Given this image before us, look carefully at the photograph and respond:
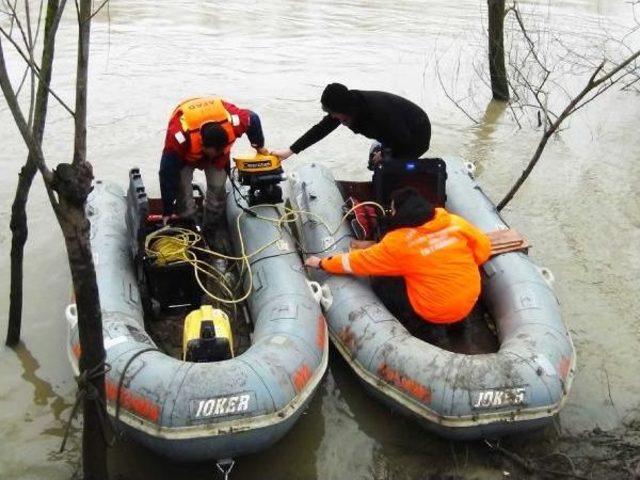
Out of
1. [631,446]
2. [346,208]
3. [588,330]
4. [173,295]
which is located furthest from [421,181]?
[631,446]

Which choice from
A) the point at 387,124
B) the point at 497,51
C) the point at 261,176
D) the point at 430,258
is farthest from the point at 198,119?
the point at 497,51

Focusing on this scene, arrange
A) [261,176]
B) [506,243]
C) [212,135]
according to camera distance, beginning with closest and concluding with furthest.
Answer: [212,135], [506,243], [261,176]

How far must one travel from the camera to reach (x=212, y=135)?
4.37 meters

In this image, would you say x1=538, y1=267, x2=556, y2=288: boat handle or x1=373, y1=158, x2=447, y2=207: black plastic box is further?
x1=373, y1=158, x2=447, y2=207: black plastic box

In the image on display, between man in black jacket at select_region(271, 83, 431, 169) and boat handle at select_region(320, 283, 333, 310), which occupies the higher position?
man in black jacket at select_region(271, 83, 431, 169)

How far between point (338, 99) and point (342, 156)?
3.30 metres

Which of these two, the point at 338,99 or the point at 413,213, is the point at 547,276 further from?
the point at 338,99

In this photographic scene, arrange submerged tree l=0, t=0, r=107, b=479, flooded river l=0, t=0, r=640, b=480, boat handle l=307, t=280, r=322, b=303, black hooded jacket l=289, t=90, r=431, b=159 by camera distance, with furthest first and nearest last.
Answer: black hooded jacket l=289, t=90, r=431, b=159
boat handle l=307, t=280, r=322, b=303
flooded river l=0, t=0, r=640, b=480
submerged tree l=0, t=0, r=107, b=479

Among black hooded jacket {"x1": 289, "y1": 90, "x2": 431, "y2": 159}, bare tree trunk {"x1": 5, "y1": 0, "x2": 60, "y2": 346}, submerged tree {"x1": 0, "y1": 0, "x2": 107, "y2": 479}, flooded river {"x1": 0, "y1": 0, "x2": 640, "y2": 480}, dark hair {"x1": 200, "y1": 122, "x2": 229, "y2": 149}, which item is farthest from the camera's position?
Result: black hooded jacket {"x1": 289, "y1": 90, "x2": 431, "y2": 159}

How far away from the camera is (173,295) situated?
431 cm

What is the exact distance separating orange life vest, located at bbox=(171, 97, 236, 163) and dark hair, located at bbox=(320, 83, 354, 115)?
68 centimetres

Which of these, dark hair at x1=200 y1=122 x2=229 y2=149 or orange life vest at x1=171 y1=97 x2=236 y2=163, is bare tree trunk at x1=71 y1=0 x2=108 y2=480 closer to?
dark hair at x1=200 y1=122 x2=229 y2=149

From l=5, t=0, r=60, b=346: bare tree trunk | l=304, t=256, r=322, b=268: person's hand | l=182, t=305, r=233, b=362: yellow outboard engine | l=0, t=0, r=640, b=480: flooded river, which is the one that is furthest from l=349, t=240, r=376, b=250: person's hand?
l=5, t=0, r=60, b=346: bare tree trunk

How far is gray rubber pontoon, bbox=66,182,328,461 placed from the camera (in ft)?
10.2
